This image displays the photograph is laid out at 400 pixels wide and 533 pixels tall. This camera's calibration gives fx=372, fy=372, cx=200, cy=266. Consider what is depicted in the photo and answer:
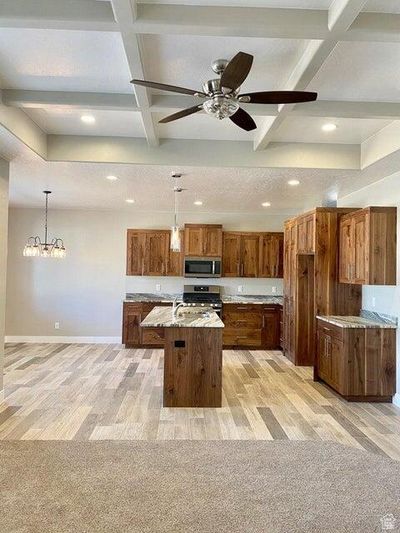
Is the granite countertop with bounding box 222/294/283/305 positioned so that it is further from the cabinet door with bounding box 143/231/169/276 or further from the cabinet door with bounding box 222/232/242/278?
the cabinet door with bounding box 143/231/169/276

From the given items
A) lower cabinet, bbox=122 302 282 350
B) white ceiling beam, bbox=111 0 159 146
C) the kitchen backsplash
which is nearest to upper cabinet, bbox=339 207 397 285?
white ceiling beam, bbox=111 0 159 146

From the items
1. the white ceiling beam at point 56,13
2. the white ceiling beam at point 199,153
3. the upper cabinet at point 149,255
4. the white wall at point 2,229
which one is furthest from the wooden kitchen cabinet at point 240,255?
the white ceiling beam at point 56,13

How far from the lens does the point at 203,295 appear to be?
744cm

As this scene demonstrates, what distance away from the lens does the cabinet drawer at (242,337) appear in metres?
7.00

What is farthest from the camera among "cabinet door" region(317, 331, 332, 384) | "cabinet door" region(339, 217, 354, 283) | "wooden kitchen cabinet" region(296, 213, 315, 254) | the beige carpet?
"wooden kitchen cabinet" region(296, 213, 315, 254)

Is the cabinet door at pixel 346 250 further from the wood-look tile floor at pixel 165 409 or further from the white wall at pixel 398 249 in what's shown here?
the wood-look tile floor at pixel 165 409

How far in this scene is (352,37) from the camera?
7.04ft

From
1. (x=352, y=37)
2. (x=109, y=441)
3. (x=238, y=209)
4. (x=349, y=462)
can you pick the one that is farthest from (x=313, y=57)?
(x=238, y=209)

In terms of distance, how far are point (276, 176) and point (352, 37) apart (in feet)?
8.15

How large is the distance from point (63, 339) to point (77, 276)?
128cm

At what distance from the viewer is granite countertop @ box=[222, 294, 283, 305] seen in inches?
284

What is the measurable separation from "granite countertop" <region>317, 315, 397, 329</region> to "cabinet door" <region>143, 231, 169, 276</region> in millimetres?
3468

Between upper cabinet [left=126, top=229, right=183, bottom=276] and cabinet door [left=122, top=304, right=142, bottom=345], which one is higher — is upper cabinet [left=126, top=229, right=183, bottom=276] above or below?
above

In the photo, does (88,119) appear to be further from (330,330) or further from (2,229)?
(330,330)
